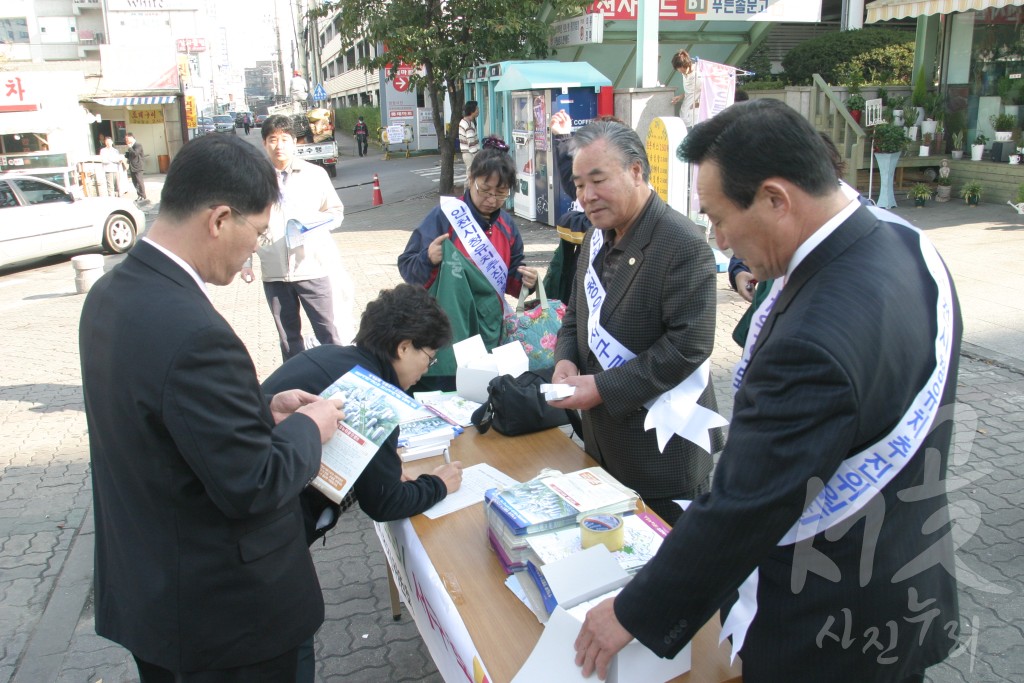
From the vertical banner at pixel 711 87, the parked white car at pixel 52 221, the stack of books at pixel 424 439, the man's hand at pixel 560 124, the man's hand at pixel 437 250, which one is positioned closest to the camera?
the stack of books at pixel 424 439

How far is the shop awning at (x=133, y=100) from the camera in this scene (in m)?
29.2

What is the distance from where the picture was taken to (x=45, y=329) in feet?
28.1

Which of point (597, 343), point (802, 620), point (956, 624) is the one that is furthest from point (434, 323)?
point (956, 624)

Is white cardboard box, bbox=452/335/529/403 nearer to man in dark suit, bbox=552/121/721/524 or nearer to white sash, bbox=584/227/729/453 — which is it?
man in dark suit, bbox=552/121/721/524

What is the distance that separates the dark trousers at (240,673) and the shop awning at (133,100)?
3252 cm

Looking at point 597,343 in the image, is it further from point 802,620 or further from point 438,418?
point 802,620

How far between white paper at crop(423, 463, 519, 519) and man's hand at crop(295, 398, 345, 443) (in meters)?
0.60

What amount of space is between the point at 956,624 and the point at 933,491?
0.33 metres

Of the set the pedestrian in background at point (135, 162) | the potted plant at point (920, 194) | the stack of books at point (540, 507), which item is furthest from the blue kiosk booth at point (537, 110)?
the pedestrian in background at point (135, 162)

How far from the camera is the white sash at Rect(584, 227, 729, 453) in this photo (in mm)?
2453

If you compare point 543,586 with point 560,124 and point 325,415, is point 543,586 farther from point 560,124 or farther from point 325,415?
point 560,124

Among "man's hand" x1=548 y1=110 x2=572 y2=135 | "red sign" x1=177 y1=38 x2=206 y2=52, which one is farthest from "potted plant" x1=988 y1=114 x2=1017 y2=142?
"red sign" x1=177 y1=38 x2=206 y2=52

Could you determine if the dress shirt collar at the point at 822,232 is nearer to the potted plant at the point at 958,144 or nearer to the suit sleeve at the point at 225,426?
the suit sleeve at the point at 225,426

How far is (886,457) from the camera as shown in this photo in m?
1.26
